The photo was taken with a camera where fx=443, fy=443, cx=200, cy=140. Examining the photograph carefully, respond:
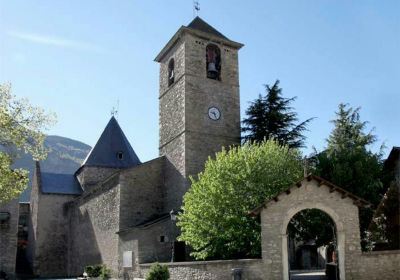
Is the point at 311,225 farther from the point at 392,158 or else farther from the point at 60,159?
the point at 60,159

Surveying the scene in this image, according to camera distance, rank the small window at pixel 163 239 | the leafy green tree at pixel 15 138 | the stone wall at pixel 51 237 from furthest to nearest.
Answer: the stone wall at pixel 51 237
the small window at pixel 163 239
the leafy green tree at pixel 15 138

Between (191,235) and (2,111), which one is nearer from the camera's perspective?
(2,111)

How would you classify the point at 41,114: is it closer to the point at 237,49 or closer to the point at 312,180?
the point at 312,180

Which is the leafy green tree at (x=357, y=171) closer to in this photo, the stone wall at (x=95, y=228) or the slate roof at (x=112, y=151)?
the stone wall at (x=95, y=228)

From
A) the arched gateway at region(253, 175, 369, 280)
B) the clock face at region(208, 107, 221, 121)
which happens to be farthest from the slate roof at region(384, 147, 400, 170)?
the clock face at region(208, 107, 221, 121)

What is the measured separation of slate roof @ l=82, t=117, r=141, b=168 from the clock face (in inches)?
422

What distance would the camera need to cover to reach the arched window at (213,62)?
26.8 m

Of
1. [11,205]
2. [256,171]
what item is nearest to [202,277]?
[256,171]

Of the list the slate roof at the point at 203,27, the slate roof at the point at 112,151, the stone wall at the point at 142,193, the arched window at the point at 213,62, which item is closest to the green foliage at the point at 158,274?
the stone wall at the point at 142,193

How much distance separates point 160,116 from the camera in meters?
28.3

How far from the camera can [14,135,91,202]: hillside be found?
323 ft

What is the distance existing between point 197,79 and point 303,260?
1348 centimetres

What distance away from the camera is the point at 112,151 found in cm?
3475

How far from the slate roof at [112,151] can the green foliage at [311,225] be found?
60.0ft
